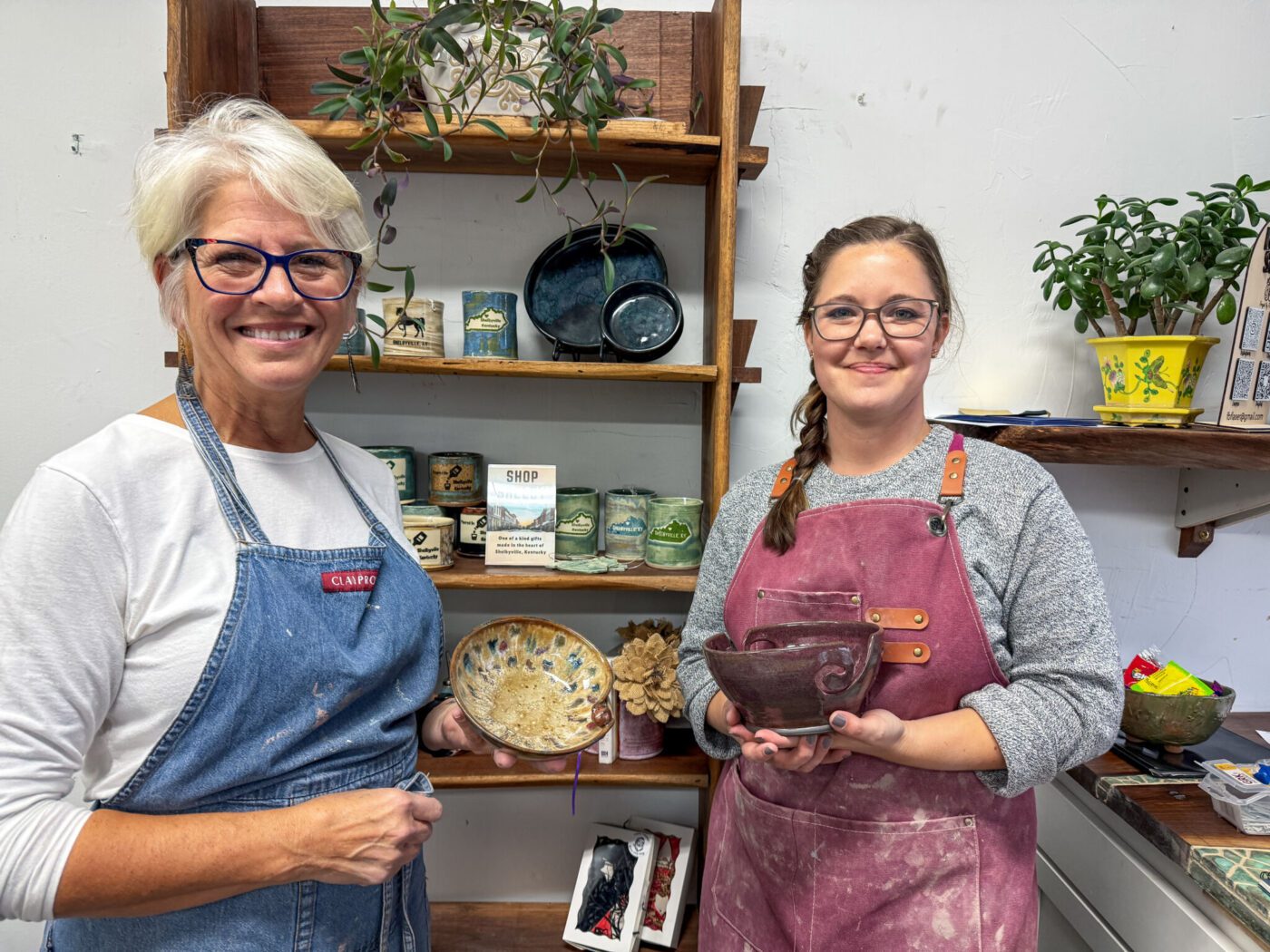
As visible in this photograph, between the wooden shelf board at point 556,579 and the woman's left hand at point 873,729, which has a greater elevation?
the wooden shelf board at point 556,579

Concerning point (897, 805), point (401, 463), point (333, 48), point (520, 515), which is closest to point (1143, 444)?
point (897, 805)

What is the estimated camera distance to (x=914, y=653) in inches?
41.1

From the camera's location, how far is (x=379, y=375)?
1.83m

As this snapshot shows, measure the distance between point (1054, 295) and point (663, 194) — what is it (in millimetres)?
939

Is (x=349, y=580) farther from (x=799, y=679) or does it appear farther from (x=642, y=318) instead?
(x=642, y=318)

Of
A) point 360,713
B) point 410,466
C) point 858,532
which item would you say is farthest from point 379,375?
point 858,532

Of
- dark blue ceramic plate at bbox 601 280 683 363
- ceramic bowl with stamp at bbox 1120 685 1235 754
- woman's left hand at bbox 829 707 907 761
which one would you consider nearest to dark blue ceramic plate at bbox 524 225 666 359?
dark blue ceramic plate at bbox 601 280 683 363

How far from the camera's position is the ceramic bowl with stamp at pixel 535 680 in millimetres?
1173

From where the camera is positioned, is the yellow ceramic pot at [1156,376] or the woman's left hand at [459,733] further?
the yellow ceramic pot at [1156,376]

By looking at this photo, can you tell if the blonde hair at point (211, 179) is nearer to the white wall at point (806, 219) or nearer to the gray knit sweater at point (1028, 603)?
the gray knit sweater at point (1028, 603)

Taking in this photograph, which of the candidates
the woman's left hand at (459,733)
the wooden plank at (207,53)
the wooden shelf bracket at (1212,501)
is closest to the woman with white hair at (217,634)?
the woman's left hand at (459,733)

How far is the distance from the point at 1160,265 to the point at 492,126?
1.28 metres

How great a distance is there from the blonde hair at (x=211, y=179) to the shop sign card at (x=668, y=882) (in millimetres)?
1489

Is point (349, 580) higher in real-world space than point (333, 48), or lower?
lower
